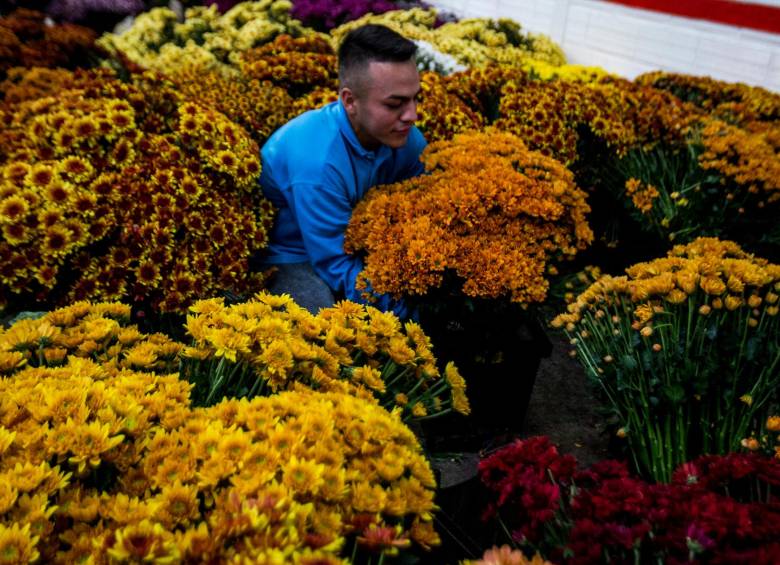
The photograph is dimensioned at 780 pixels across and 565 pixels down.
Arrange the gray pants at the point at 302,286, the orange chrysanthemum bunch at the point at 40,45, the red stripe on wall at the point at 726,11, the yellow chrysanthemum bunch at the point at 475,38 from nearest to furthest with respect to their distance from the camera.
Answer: the gray pants at the point at 302,286 < the orange chrysanthemum bunch at the point at 40,45 < the red stripe on wall at the point at 726,11 < the yellow chrysanthemum bunch at the point at 475,38

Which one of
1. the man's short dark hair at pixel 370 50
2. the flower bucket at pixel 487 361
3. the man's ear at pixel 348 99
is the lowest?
the flower bucket at pixel 487 361

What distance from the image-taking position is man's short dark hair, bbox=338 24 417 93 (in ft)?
8.52

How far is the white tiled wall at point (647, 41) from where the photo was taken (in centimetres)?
487

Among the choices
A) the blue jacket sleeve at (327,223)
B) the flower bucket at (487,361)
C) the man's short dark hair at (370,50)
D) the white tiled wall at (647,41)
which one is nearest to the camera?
the flower bucket at (487,361)

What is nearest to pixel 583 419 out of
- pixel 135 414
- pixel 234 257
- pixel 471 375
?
pixel 471 375

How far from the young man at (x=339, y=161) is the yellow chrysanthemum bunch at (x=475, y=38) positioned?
298 centimetres

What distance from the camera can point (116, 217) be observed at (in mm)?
2303

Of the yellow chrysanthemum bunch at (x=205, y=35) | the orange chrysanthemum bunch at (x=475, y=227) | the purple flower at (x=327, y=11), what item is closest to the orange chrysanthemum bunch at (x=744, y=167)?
the orange chrysanthemum bunch at (x=475, y=227)

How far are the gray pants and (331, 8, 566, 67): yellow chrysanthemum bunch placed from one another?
3331 mm

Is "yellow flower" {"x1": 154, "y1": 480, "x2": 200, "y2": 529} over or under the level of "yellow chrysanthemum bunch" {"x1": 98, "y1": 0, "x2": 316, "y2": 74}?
over

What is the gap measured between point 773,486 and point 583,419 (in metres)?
1.99

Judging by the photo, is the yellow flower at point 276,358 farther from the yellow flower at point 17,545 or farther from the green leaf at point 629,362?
the green leaf at point 629,362

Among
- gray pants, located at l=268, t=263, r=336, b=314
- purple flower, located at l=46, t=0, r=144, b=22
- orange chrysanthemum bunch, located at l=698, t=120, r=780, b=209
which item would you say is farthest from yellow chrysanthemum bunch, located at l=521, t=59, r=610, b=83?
purple flower, located at l=46, t=0, r=144, b=22

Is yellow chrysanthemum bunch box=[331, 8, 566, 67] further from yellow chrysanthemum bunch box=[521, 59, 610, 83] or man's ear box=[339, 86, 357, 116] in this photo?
man's ear box=[339, 86, 357, 116]
